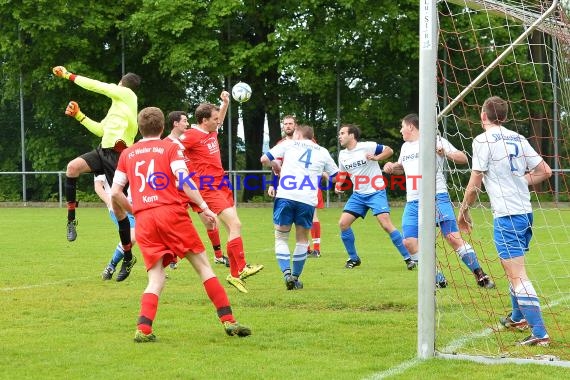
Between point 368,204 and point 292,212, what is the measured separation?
103 inches

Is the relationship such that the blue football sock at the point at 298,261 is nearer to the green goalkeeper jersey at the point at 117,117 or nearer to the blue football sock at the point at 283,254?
the blue football sock at the point at 283,254

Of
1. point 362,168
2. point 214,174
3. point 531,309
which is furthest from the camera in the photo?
point 362,168

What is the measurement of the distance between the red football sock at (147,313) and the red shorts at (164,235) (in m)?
0.25

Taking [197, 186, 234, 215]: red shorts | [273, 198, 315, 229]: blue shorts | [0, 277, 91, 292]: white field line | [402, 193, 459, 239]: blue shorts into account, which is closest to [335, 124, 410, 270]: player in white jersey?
[402, 193, 459, 239]: blue shorts

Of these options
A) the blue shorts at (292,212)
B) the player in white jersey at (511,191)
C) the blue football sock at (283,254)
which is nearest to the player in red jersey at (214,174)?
the blue football sock at (283,254)

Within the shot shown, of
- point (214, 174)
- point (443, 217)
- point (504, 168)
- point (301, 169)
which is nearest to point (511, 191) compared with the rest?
point (504, 168)

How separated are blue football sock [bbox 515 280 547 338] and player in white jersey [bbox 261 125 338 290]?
11.9 feet

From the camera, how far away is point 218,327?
7.52m

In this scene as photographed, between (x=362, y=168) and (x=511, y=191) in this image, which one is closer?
(x=511, y=191)

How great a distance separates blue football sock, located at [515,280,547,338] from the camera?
6570mm

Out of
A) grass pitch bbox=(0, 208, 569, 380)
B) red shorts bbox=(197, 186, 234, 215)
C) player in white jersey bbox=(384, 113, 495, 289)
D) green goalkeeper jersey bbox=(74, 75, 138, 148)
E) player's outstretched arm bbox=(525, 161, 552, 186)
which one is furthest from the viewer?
green goalkeeper jersey bbox=(74, 75, 138, 148)

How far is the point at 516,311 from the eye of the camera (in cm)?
729

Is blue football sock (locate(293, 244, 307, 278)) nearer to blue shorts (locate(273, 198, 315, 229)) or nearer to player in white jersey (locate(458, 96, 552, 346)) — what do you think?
blue shorts (locate(273, 198, 315, 229))

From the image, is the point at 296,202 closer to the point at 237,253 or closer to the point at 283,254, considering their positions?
the point at 283,254
